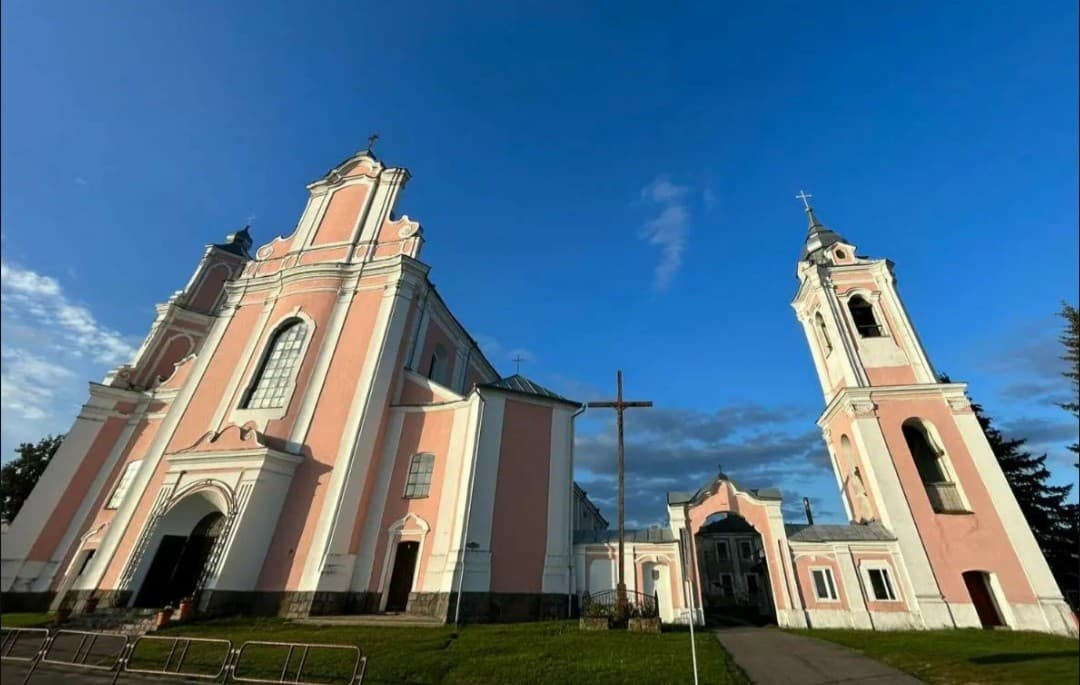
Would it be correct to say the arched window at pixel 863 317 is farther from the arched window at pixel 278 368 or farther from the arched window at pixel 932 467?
the arched window at pixel 278 368

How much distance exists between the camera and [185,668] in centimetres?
912

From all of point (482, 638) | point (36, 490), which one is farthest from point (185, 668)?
point (36, 490)

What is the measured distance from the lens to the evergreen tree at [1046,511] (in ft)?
70.7

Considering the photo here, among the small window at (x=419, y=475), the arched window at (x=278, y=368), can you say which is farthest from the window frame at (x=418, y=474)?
the arched window at (x=278, y=368)

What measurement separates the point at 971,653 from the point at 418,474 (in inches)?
618

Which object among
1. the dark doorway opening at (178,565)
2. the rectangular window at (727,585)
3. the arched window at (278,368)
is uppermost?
the arched window at (278,368)

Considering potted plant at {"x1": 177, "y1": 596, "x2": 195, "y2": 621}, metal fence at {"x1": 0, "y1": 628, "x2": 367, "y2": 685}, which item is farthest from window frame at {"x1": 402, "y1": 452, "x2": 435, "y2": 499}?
metal fence at {"x1": 0, "y1": 628, "x2": 367, "y2": 685}

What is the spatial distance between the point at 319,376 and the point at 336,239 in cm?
796

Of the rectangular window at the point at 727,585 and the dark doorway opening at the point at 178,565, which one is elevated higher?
the rectangular window at the point at 727,585

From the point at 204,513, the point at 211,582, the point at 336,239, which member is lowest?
the point at 211,582

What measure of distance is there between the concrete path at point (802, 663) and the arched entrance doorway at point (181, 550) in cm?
1594

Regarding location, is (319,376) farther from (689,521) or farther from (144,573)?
(689,521)

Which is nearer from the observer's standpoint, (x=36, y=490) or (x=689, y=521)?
(x=689, y=521)

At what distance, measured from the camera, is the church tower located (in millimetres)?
16344
